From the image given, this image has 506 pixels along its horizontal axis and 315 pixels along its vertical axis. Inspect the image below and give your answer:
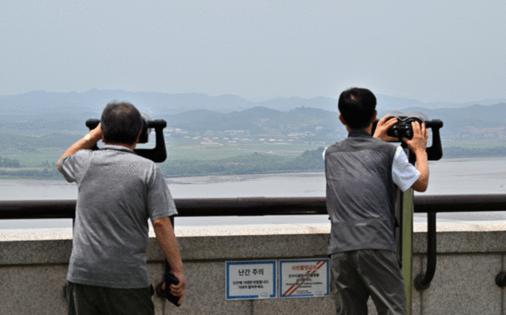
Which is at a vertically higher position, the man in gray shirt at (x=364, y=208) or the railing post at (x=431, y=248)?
the man in gray shirt at (x=364, y=208)

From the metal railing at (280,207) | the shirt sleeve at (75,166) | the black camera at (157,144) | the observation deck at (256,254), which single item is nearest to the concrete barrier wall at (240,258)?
the observation deck at (256,254)

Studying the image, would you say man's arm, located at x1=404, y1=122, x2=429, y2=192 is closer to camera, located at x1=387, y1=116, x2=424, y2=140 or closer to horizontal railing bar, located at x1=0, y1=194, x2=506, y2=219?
camera, located at x1=387, y1=116, x2=424, y2=140

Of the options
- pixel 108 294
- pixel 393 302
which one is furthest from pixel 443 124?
pixel 108 294

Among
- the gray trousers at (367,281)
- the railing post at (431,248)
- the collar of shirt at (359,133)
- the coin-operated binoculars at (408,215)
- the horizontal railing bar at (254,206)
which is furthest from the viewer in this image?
the railing post at (431,248)

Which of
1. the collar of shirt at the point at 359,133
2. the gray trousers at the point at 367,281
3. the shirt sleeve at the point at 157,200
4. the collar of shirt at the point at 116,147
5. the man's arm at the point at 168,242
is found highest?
the collar of shirt at the point at 116,147

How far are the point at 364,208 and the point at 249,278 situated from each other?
1713mm

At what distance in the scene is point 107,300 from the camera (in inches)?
185

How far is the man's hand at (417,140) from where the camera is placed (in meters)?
5.45

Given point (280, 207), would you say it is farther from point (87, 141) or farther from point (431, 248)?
point (87, 141)

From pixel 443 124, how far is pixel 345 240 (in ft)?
4.02

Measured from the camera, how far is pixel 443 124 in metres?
5.96

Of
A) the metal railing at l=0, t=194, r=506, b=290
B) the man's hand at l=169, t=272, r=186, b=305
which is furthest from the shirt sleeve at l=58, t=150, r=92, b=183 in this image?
the metal railing at l=0, t=194, r=506, b=290

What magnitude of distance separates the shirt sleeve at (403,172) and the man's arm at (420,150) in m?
0.04

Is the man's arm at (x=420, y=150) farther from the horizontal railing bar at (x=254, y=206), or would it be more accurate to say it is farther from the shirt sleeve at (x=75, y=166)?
the shirt sleeve at (x=75, y=166)
